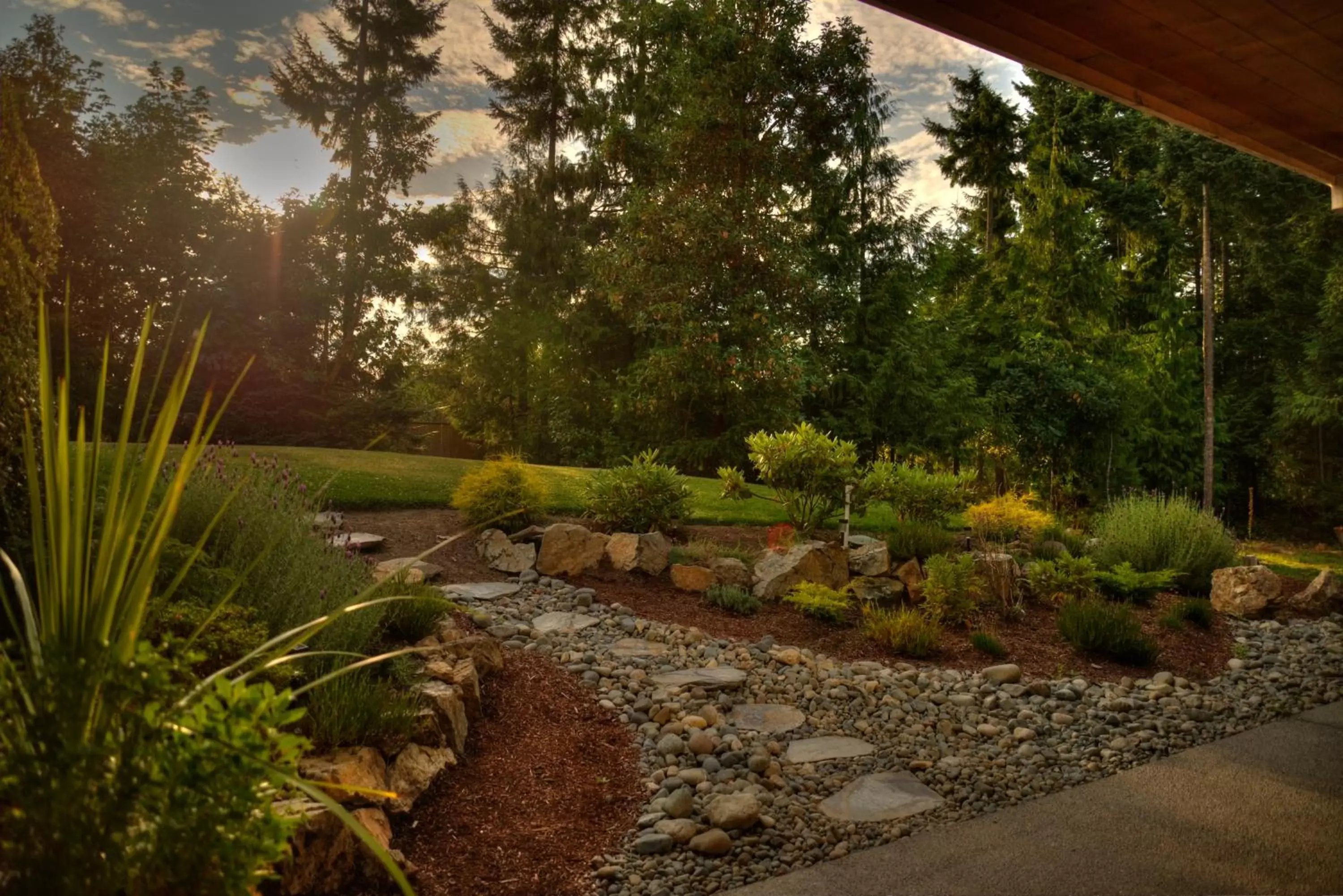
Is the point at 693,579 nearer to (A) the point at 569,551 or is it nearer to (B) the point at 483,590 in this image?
(A) the point at 569,551

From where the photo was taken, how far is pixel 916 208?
15.0 m

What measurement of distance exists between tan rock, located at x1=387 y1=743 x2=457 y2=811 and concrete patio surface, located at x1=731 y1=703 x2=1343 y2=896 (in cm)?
102

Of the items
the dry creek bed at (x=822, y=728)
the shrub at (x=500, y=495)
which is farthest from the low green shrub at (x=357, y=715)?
the shrub at (x=500, y=495)

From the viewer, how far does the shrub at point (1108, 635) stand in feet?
15.1

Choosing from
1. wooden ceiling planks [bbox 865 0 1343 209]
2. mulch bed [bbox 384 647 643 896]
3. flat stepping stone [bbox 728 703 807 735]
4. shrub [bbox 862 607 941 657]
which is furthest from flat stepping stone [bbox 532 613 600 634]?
wooden ceiling planks [bbox 865 0 1343 209]

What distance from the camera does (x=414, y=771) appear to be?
2.63m

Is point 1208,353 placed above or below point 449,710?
above

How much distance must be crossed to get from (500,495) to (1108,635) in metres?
4.24

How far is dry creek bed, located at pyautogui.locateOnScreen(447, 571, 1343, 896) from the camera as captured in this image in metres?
2.61

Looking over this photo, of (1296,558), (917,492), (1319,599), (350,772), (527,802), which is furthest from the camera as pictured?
(1296,558)

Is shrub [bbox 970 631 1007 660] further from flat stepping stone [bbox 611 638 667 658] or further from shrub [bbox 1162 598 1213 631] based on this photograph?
flat stepping stone [bbox 611 638 667 658]

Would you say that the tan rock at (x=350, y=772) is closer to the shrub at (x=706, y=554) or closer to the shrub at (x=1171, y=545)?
the shrub at (x=706, y=554)

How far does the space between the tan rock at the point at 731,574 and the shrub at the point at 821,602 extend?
0.46 m

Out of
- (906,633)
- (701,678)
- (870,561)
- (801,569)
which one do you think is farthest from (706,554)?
(701,678)
